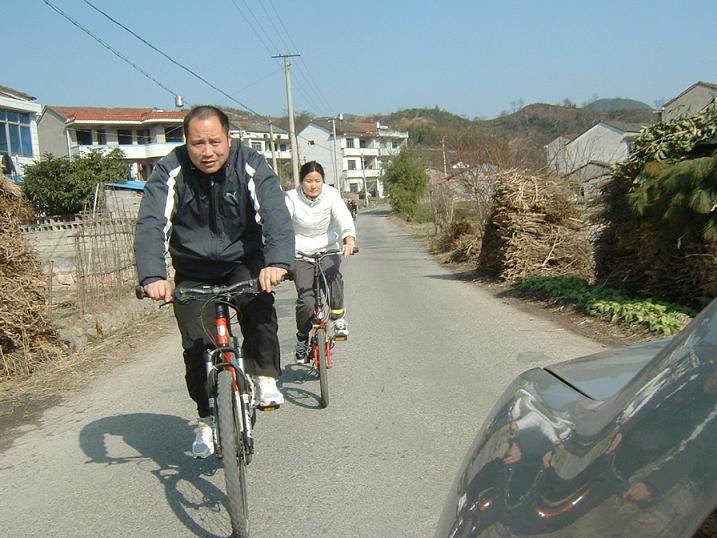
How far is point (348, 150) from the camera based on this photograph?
10581 centimetres

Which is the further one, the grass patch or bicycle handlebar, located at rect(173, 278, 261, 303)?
the grass patch

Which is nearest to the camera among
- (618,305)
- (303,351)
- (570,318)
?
(303,351)

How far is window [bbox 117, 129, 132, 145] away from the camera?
5969 cm

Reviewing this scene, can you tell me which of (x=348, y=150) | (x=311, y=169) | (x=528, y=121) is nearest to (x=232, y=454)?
(x=311, y=169)

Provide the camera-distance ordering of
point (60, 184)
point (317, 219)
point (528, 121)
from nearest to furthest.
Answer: point (317, 219)
point (60, 184)
point (528, 121)

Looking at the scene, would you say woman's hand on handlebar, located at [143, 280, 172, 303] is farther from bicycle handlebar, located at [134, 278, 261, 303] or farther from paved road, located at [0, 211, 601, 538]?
paved road, located at [0, 211, 601, 538]

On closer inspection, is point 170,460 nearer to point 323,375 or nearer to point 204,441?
point 204,441

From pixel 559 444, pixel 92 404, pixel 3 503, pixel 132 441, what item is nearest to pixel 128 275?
pixel 92 404

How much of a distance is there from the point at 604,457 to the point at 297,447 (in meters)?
3.59

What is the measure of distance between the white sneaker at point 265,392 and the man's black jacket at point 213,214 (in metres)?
0.70

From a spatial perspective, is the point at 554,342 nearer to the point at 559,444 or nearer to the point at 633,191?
the point at 633,191

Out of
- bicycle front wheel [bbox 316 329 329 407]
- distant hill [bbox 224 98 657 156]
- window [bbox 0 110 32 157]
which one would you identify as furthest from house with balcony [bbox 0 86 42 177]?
bicycle front wheel [bbox 316 329 329 407]

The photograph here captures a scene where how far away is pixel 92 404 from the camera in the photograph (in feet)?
20.9

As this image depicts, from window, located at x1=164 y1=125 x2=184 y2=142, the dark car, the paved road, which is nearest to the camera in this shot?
the dark car
